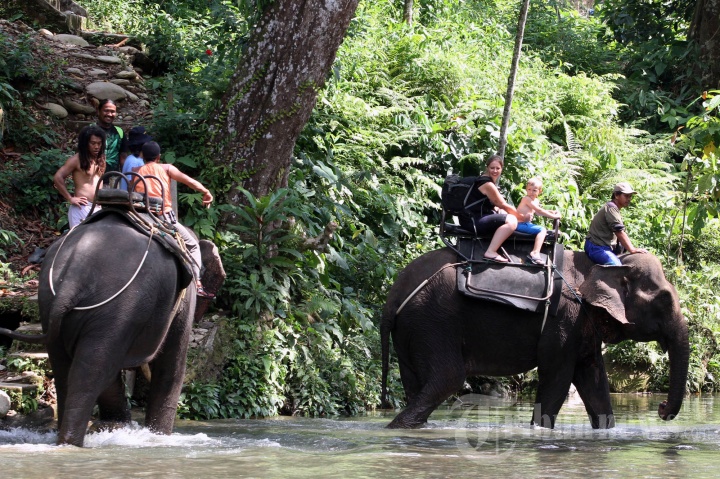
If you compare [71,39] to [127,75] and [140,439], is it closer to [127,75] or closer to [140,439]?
[127,75]

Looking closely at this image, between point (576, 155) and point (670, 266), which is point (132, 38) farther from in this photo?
point (670, 266)

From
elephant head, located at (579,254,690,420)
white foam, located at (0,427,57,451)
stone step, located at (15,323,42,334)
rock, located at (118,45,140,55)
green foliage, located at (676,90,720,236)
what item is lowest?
white foam, located at (0,427,57,451)

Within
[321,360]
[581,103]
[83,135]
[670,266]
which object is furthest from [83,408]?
[581,103]

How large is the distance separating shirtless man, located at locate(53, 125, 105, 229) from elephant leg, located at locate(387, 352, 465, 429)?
345cm

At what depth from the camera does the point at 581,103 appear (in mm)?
18672

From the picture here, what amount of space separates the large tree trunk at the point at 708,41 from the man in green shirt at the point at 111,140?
15198mm

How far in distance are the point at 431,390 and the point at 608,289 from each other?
1.90 meters

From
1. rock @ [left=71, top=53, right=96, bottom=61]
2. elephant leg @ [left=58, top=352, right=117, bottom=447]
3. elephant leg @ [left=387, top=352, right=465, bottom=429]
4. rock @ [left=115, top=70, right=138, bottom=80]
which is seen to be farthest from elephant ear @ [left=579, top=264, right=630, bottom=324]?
Result: rock @ [left=71, top=53, right=96, bottom=61]

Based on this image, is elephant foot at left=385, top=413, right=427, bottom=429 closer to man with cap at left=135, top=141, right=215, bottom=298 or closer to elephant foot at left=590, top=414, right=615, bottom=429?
elephant foot at left=590, top=414, right=615, bottom=429

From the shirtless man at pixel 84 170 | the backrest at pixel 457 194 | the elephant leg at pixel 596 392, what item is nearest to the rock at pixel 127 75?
the shirtless man at pixel 84 170

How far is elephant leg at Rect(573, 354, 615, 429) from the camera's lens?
31.0ft

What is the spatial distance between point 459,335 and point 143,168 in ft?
10.6

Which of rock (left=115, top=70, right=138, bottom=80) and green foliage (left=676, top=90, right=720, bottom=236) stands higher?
rock (left=115, top=70, right=138, bottom=80)

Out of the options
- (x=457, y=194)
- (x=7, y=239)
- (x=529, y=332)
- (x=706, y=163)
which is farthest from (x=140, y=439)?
(x=706, y=163)
